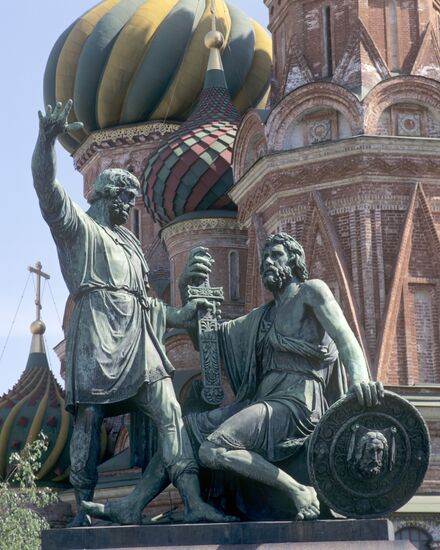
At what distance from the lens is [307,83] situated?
25.5 m

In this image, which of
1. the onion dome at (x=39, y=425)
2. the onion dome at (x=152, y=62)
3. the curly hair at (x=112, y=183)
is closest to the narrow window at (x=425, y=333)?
the onion dome at (x=39, y=425)

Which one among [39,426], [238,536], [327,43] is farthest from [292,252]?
[39,426]

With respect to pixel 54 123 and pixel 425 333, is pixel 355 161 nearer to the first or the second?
pixel 425 333

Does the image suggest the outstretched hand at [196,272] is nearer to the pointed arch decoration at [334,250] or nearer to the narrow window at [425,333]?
the pointed arch decoration at [334,250]

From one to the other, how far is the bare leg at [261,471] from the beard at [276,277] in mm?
1163

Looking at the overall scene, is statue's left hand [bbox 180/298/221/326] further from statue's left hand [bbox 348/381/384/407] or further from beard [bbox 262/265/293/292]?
→ statue's left hand [bbox 348/381/384/407]

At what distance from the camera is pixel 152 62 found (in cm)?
3572

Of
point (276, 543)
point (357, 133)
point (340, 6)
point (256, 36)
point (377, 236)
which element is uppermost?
point (256, 36)

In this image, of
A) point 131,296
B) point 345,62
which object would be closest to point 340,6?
point 345,62

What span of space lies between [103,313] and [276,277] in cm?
107

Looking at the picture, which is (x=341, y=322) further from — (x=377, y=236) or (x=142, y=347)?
(x=377, y=236)

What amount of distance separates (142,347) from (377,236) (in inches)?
622

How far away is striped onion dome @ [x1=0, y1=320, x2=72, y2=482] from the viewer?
108 feet

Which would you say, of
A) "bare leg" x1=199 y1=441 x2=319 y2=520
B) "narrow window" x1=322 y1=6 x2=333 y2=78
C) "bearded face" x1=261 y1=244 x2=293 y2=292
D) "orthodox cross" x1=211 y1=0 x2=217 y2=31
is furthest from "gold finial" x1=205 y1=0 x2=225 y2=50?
"bare leg" x1=199 y1=441 x2=319 y2=520
